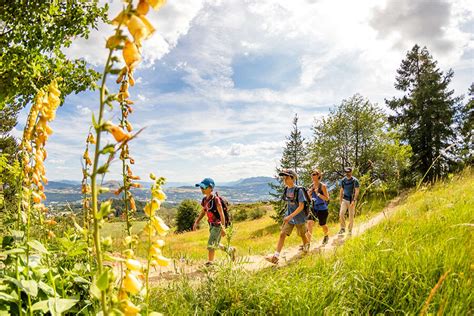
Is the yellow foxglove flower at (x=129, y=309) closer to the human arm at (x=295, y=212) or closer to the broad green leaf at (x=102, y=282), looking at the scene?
the broad green leaf at (x=102, y=282)

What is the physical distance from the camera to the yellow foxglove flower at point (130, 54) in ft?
3.00

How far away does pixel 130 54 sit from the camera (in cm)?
92

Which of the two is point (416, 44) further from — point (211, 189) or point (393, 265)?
point (393, 265)

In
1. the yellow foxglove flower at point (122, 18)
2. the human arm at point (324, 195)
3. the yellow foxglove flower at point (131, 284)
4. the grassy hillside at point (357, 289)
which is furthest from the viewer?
the human arm at point (324, 195)

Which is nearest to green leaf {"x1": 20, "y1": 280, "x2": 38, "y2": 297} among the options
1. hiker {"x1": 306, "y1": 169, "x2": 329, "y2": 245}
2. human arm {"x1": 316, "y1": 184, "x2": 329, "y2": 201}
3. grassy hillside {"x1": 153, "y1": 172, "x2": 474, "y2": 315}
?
grassy hillside {"x1": 153, "y1": 172, "x2": 474, "y2": 315}

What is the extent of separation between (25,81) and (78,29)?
2.61m

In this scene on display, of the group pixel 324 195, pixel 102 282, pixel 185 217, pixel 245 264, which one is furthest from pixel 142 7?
pixel 185 217

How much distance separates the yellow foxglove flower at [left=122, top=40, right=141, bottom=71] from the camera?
0.92 m

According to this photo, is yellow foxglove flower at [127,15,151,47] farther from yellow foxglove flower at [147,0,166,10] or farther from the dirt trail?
the dirt trail

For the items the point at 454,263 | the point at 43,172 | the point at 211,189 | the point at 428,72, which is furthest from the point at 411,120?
the point at 43,172

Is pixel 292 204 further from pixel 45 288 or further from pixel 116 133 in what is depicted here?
pixel 116 133

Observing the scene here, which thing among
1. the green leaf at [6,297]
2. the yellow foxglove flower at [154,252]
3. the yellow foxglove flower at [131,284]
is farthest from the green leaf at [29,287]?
the yellow foxglove flower at [131,284]

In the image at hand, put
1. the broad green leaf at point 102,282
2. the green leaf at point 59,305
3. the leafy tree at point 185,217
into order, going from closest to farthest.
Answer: the broad green leaf at point 102,282
the green leaf at point 59,305
the leafy tree at point 185,217

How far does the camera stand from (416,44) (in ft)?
122
